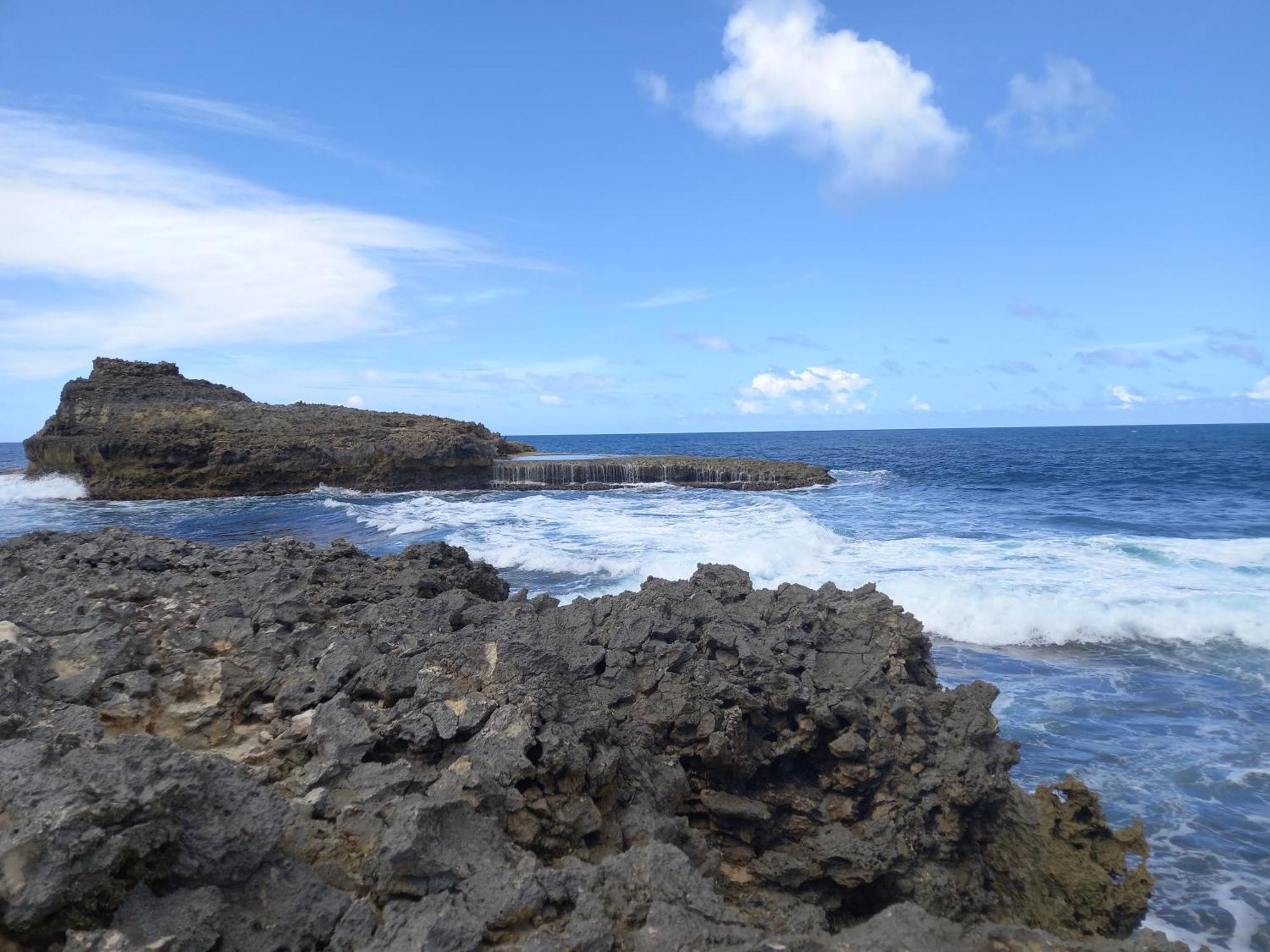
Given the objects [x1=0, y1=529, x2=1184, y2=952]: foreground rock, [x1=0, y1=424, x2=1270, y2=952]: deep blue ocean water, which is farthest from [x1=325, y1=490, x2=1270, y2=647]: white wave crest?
[x1=0, y1=529, x2=1184, y2=952]: foreground rock

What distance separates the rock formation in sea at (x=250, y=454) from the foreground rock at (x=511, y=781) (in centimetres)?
2755

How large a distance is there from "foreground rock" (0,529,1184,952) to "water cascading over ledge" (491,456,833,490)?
1065 inches

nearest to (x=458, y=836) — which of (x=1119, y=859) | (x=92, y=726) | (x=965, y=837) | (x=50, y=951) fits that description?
(x=50, y=951)

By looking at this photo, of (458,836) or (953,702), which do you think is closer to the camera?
(458,836)

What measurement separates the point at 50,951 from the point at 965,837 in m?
4.28

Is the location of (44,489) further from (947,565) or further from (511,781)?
(511,781)

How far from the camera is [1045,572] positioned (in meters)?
13.8

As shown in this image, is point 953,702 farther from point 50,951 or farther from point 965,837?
point 50,951

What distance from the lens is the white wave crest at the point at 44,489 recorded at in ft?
101

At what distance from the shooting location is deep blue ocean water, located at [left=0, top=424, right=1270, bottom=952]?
6.00 metres

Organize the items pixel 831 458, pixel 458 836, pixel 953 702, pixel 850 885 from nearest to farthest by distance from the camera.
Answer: pixel 458 836, pixel 850 885, pixel 953 702, pixel 831 458

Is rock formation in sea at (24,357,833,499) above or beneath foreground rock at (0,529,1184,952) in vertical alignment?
above

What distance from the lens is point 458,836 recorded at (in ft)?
9.73

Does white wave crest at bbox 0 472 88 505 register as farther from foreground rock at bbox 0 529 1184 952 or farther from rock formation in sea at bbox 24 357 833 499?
foreground rock at bbox 0 529 1184 952
